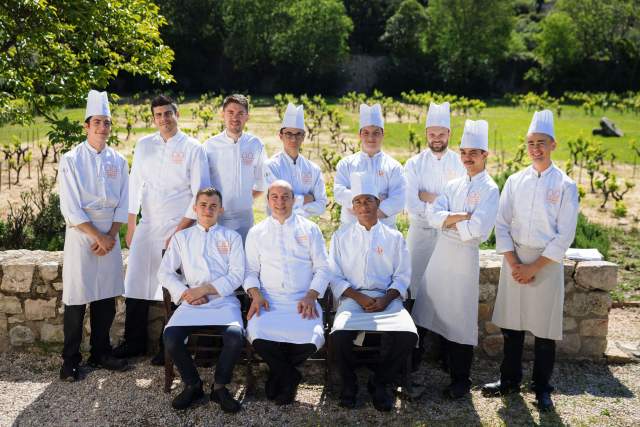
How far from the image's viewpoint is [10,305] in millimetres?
5133

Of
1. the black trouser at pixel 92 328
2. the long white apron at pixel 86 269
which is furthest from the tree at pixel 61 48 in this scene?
the black trouser at pixel 92 328

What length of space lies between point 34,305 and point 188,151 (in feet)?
5.52

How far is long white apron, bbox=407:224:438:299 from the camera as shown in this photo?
17.0ft

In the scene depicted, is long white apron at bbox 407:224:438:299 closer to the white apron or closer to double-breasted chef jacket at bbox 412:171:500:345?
double-breasted chef jacket at bbox 412:171:500:345

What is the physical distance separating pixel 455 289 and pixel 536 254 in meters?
0.58

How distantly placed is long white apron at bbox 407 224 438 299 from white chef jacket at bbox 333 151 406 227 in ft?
0.73

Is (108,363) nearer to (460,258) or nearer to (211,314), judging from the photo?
(211,314)

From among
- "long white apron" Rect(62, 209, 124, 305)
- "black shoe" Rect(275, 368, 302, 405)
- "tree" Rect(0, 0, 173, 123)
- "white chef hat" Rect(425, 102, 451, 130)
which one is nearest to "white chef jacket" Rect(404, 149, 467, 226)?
"white chef hat" Rect(425, 102, 451, 130)

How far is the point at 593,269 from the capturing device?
200 inches

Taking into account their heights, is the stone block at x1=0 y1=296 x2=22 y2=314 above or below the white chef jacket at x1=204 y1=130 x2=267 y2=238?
below

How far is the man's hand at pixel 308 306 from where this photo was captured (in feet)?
14.4

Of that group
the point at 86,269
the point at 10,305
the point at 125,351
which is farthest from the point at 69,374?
the point at 10,305

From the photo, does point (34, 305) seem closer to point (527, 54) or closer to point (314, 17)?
point (314, 17)

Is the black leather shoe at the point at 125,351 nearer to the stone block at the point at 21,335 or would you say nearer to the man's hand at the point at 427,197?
the stone block at the point at 21,335
